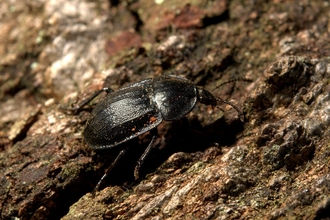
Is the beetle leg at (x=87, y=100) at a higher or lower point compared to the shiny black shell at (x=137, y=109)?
higher

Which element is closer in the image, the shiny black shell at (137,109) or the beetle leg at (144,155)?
the beetle leg at (144,155)

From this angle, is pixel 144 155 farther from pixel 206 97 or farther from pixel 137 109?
pixel 206 97

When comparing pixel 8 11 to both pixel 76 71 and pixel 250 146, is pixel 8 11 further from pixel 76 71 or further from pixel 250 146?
pixel 250 146

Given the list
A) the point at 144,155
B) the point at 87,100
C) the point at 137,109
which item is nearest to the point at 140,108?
the point at 137,109

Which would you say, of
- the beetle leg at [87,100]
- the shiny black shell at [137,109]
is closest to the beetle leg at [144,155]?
the shiny black shell at [137,109]

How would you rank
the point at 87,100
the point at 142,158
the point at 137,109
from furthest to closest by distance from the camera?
the point at 87,100 → the point at 137,109 → the point at 142,158

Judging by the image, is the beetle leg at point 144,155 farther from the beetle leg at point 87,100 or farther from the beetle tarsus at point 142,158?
the beetle leg at point 87,100

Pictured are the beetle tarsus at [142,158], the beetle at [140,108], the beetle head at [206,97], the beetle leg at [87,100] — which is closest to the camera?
the beetle tarsus at [142,158]
